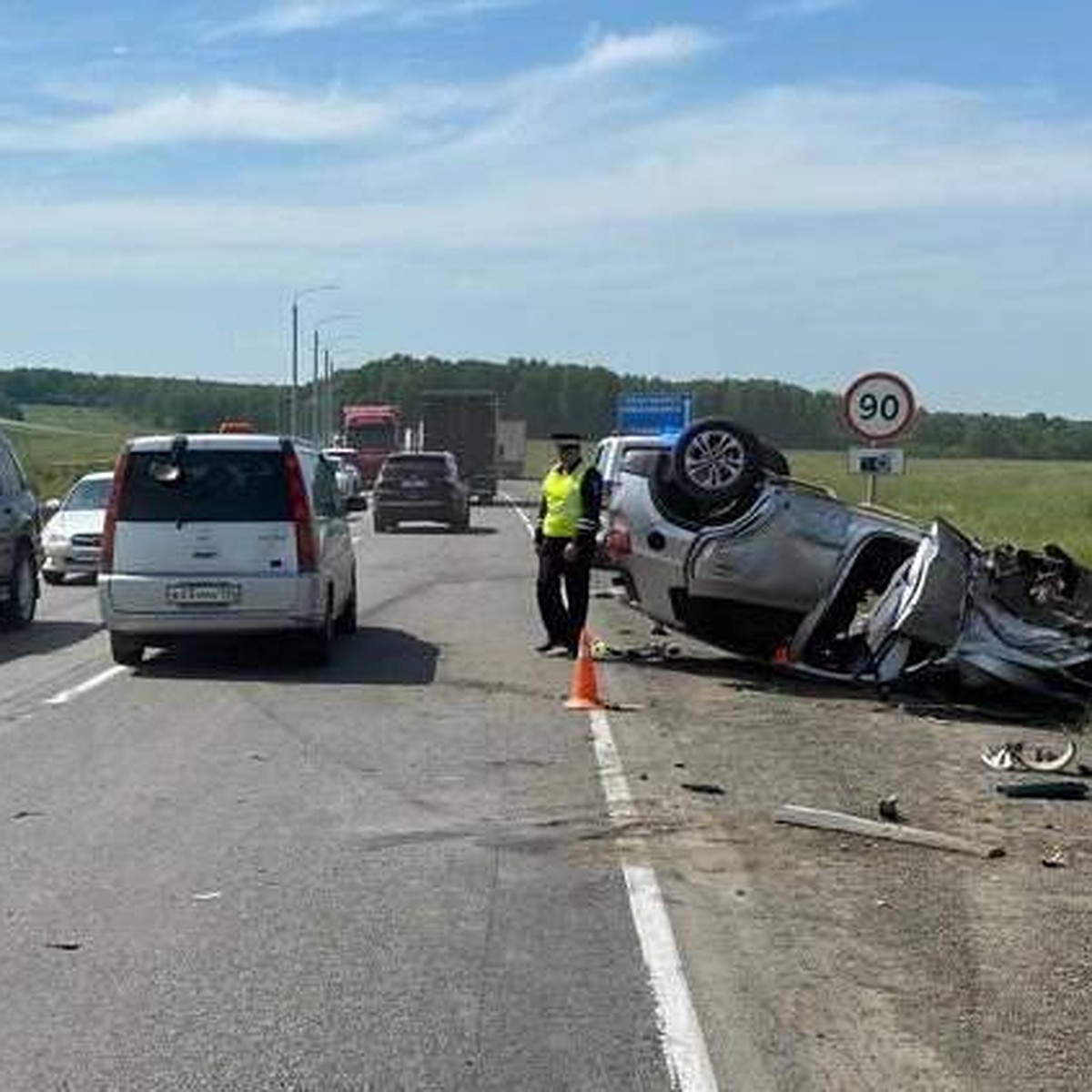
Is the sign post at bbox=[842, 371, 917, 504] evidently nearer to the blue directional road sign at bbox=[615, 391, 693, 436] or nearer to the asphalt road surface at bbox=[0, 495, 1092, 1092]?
the asphalt road surface at bbox=[0, 495, 1092, 1092]

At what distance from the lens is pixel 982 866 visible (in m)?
8.00

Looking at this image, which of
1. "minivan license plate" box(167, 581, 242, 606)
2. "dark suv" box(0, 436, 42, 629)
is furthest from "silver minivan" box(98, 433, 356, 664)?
"dark suv" box(0, 436, 42, 629)

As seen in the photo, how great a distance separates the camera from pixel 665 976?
6184 millimetres

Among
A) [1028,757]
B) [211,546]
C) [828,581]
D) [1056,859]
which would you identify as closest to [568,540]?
[828,581]

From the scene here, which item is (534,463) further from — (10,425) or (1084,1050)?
(1084,1050)

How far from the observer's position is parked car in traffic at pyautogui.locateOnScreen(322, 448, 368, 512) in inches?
727

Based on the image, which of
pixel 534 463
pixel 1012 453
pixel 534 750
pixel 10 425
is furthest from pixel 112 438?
pixel 534 750

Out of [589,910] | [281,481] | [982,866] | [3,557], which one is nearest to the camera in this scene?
[589,910]

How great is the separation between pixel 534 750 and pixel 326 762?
1.24 metres

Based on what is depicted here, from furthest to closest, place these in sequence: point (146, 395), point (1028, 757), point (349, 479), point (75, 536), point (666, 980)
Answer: point (146, 395)
point (349, 479)
point (75, 536)
point (1028, 757)
point (666, 980)

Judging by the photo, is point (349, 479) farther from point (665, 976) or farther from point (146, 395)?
point (146, 395)

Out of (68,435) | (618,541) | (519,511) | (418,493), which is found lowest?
(68,435)

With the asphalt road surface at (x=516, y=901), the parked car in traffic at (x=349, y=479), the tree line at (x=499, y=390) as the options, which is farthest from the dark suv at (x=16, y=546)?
the tree line at (x=499, y=390)

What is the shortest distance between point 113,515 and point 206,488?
30.1 inches
